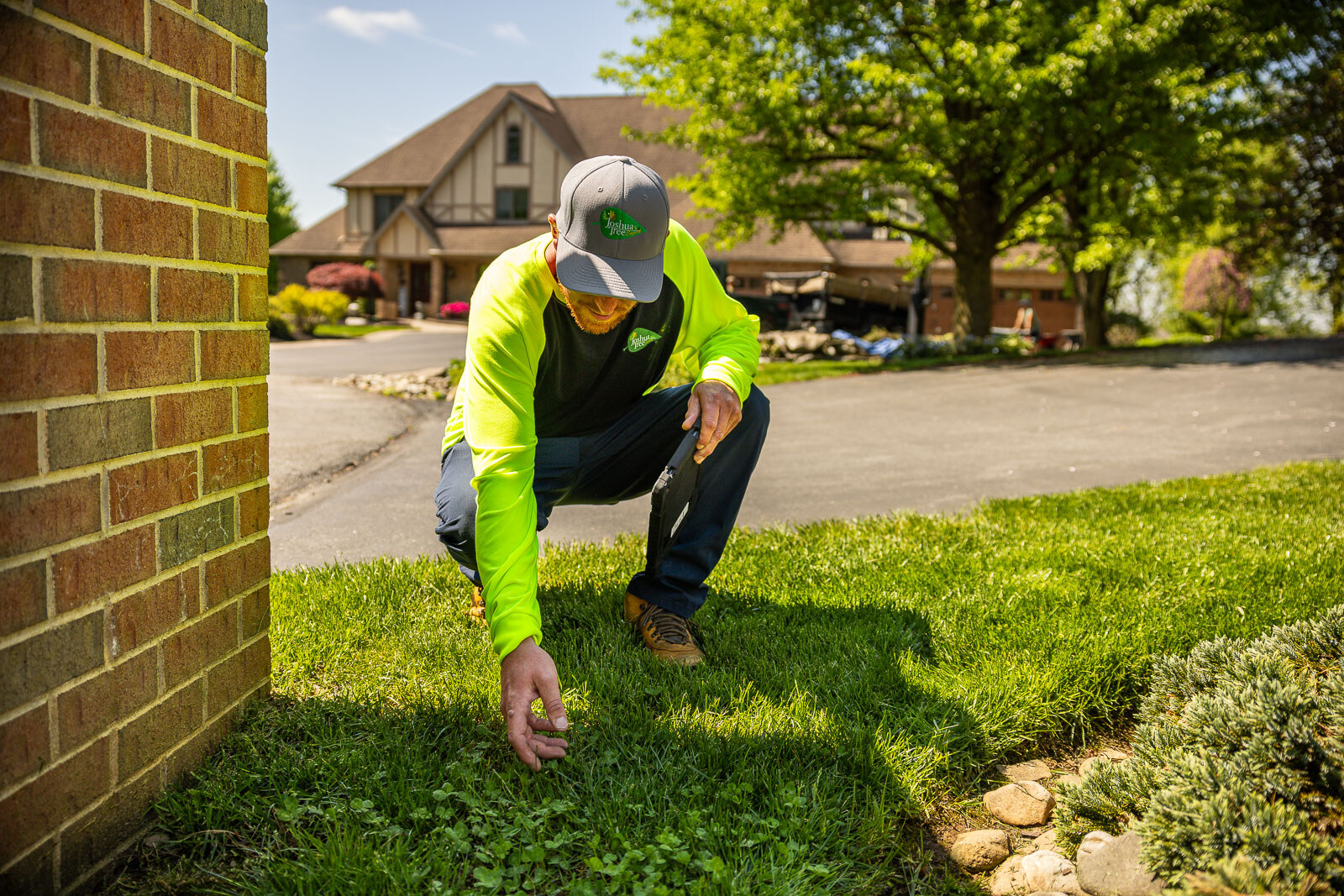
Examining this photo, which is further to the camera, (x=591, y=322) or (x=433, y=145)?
(x=433, y=145)

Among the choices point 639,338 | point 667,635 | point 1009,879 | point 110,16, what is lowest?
point 1009,879

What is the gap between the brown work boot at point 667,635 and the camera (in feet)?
9.58

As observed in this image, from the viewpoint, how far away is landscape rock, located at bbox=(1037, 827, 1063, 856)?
217cm

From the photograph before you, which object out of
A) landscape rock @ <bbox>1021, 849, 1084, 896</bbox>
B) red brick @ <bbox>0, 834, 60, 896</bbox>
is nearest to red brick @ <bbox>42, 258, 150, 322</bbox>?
red brick @ <bbox>0, 834, 60, 896</bbox>

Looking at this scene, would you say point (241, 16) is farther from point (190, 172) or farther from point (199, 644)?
point (199, 644)

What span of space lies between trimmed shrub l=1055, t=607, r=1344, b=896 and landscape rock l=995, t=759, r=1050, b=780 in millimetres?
222

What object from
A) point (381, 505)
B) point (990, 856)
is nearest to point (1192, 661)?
point (990, 856)

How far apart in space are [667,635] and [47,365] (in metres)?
1.89

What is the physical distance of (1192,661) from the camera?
2.54 metres

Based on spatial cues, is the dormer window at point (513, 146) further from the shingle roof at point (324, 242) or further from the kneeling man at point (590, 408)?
the kneeling man at point (590, 408)

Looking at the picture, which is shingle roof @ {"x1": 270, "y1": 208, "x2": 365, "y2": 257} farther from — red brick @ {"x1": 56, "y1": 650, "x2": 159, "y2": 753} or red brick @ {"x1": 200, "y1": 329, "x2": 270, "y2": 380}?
red brick @ {"x1": 56, "y1": 650, "x2": 159, "y2": 753}

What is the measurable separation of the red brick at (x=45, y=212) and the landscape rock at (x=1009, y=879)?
2.30 metres

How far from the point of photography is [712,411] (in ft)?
9.41

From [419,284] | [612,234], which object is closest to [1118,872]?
[612,234]
